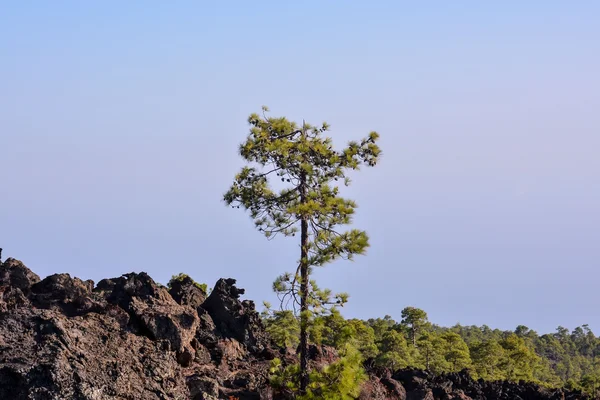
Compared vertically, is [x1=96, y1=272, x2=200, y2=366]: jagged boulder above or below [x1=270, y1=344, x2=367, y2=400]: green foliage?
above

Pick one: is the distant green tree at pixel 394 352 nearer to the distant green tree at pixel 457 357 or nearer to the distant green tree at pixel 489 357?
the distant green tree at pixel 457 357

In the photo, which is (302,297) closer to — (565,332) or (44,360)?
(44,360)

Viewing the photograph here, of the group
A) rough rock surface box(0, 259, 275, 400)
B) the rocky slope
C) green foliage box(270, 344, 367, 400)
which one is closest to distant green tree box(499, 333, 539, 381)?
the rocky slope

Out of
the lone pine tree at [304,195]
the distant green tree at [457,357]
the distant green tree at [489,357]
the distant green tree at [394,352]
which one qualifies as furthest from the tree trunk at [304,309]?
the distant green tree at [489,357]

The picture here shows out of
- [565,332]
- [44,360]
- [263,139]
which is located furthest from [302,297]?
[565,332]

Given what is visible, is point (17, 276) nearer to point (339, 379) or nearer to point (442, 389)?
point (339, 379)

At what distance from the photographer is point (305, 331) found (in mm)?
26125

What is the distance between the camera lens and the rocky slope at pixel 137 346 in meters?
19.7

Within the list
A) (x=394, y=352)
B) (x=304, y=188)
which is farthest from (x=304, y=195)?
(x=394, y=352)

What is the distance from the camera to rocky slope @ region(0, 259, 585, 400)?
19719 millimetres

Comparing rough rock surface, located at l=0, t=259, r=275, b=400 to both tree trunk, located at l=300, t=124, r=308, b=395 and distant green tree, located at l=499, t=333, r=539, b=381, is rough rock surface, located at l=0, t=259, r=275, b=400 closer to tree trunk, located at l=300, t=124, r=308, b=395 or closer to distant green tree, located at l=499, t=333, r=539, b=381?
tree trunk, located at l=300, t=124, r=308, b=395

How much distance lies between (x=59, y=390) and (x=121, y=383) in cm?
193

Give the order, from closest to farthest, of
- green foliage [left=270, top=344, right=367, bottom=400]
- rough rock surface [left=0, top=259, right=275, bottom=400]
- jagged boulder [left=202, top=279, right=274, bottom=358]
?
1. rough rock surface [left=0, top=259, right=275, bottom=400]
2. green foliage [left=270, top=344, right=367, bottom=400]
3. jagged boulder [left=202, top=279, right=274, bottom=358]

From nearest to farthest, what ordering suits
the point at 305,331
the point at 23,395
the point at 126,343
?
1. the point at 23,395
2. the point at 126,343
3. the point at 305,331
